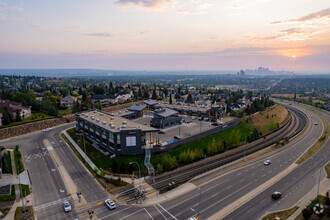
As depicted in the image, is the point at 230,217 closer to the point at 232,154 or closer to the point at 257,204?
the point at 257,204

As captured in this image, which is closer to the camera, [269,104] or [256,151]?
[256,151]

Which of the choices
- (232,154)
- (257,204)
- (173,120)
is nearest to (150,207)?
(257,204)

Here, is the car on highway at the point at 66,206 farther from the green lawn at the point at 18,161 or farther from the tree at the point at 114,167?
the green lawn at the point at 18,161

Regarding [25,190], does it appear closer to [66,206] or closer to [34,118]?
[66,206]

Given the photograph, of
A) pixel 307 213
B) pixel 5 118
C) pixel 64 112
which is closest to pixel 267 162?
pixel 307 213

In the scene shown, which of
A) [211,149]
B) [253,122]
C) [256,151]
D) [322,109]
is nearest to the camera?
[211,149]

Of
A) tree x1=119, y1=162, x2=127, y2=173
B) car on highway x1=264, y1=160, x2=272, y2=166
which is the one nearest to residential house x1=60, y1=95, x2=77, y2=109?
tree x1=119, y1=162, x2=127, y2=173
